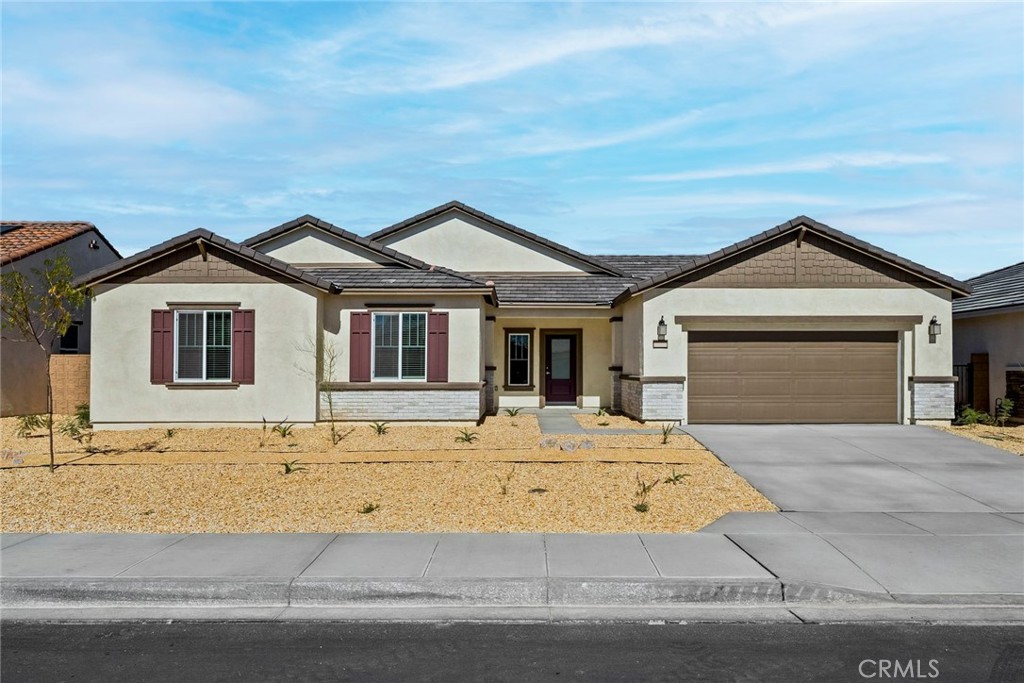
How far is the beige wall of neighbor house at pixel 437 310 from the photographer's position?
718 inches

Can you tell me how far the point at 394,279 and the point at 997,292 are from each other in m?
16.4

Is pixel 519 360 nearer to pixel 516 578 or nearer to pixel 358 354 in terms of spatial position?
pixel 358 354

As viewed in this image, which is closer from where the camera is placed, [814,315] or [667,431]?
[667,431]

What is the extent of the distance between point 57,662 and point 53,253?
75.6ft

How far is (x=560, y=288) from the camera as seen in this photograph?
23438 millimetres

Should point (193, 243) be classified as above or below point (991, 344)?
above

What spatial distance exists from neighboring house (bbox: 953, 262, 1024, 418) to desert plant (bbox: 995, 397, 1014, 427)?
15 cm

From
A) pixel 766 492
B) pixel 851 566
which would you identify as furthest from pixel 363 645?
pixel 766 492

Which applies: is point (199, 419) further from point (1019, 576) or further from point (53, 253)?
point (1019, 576)

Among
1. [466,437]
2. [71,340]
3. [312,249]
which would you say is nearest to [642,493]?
[466,437]

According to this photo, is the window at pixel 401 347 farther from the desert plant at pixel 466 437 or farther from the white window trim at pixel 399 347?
the desert plant at pixel 466 437

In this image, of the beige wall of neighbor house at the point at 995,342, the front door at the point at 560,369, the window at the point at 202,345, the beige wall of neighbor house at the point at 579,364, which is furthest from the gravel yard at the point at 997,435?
the window at the point at 202,345

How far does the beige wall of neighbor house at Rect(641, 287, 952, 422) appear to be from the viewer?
1831cm

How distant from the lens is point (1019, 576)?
7.36 m
